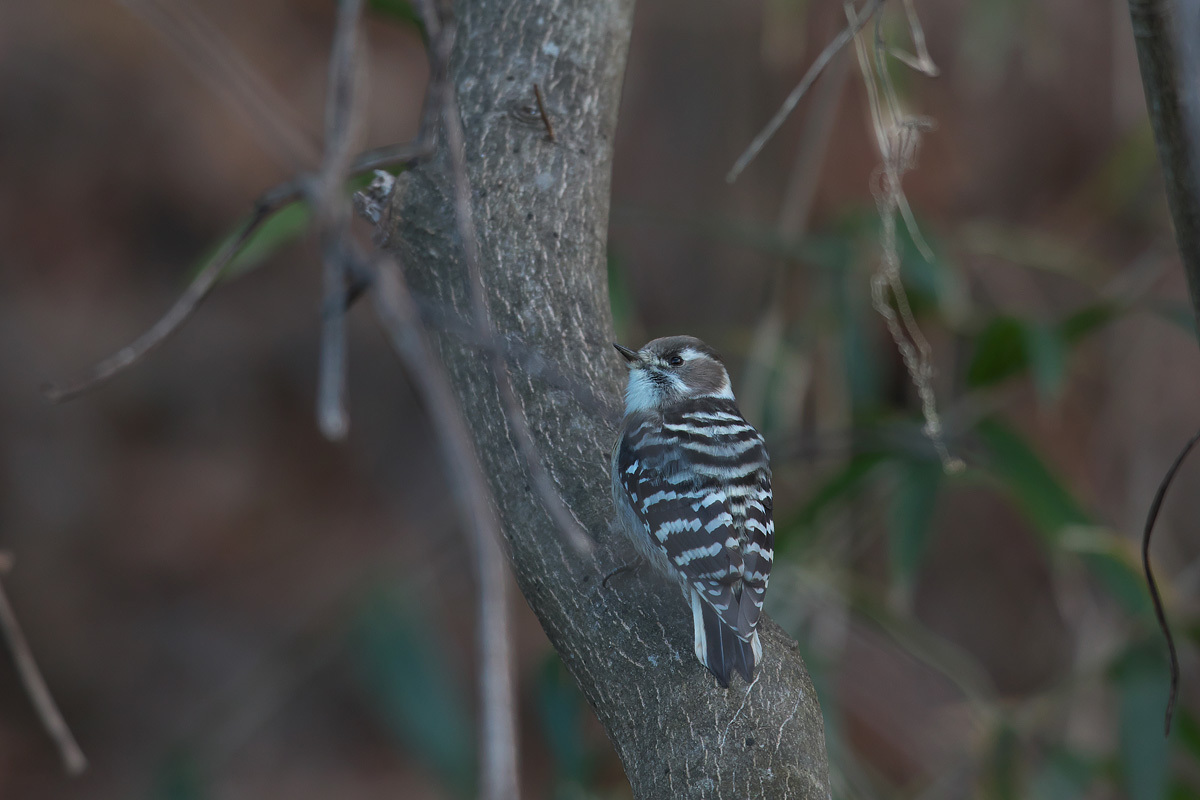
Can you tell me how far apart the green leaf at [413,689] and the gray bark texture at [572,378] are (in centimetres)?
169

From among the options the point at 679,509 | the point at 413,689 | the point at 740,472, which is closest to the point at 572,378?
the point at 679,509

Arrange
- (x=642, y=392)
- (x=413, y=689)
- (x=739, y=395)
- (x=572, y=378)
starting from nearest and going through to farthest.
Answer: (x=572, y=378) < (x=642, y=392) < (x=413, y=689) < (x=739, y=395)

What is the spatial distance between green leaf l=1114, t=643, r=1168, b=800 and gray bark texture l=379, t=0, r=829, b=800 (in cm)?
195

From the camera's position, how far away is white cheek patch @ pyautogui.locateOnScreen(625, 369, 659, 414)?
2.51 metres

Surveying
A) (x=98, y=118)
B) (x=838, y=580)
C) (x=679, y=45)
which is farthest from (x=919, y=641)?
(x=98, y=118)

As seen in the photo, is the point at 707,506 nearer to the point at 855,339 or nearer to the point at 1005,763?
the point at 855,339

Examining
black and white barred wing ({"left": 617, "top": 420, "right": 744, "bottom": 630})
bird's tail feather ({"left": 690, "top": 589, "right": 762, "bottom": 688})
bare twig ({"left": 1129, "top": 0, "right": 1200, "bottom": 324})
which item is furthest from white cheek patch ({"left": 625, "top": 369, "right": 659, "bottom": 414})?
bare twig ({"left": 1129, "top": 0, "right": 1200, "bottom": 324})

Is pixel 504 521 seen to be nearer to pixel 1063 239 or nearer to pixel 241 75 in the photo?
pixel 241 75

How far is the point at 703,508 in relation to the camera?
2.06m

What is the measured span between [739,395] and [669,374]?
56.8 inches

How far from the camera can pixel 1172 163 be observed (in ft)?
4.28

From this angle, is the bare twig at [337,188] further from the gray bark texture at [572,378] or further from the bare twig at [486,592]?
the gray bark texture at [572,378]

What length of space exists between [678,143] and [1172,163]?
4.22 metres

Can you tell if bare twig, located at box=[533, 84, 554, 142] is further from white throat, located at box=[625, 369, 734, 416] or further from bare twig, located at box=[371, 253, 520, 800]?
bare twig, located at box=[371, 253, 520, 800]
